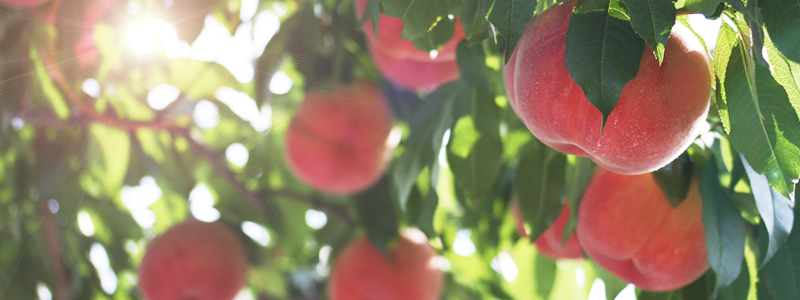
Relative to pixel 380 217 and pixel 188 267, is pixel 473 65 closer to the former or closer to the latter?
pixel 380 217

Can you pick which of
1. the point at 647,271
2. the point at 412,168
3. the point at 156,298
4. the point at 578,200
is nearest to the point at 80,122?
the point at 156,298

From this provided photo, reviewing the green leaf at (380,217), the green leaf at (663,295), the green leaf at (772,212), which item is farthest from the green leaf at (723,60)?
the green leaf at (380,217)

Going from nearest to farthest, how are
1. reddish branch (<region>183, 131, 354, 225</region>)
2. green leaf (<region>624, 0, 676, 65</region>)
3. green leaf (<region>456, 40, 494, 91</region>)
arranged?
1. green leaf (<region>624, 0, 676, 65</region>)
2. green leaf (<region>456, 40, 494, 91</region>)
3. reddish branch (<region>183, 131, 354, 225</region>)

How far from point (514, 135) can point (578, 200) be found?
0.18m

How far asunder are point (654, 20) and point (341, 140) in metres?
1.07

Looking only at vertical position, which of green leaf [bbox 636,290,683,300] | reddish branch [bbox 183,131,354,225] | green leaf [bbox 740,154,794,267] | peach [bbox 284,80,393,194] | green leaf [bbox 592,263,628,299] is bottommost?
reddish branch [bbox 183,131,354,225]

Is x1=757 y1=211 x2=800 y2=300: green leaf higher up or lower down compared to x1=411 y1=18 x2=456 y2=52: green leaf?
lower down

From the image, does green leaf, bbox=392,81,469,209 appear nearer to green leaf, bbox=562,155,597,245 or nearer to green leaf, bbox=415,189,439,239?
green leaf, bbox=415,189,439,239

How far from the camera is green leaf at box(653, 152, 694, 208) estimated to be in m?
0.81

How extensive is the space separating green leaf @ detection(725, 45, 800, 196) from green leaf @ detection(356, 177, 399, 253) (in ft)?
3.01

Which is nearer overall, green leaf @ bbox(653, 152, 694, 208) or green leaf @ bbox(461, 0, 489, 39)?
green leaf @ bbox(461, 0, 489, 39)

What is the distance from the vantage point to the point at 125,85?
1565 millimetres

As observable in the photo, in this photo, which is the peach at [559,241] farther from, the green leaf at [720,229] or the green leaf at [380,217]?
the green leaf at [380,217]

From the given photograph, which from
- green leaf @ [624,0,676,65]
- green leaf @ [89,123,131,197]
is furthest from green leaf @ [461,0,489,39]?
green leaf @ [89,123,131,197]
